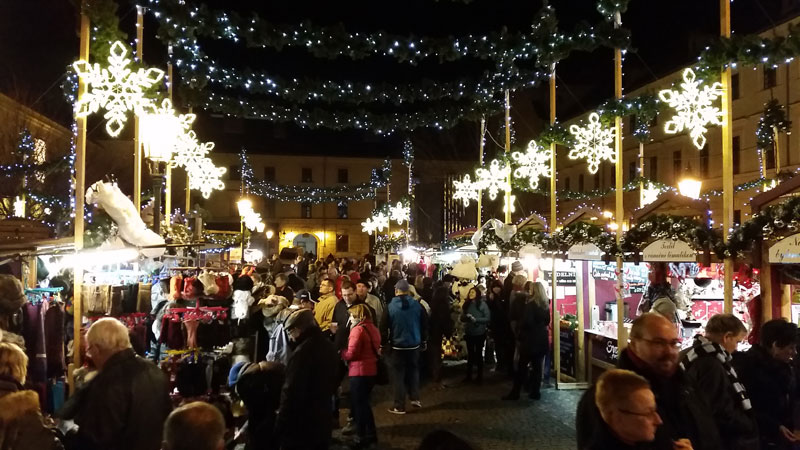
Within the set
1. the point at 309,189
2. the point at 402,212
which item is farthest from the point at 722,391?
the point at 309,189

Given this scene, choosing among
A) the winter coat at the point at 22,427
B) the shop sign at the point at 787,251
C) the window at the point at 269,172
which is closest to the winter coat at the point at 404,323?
the shop sign at the point at 787,251

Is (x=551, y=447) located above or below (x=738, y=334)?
below

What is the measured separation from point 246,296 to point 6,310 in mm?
3392

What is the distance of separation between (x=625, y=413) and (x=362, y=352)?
515cm

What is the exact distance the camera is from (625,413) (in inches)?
113

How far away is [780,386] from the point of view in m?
5.03

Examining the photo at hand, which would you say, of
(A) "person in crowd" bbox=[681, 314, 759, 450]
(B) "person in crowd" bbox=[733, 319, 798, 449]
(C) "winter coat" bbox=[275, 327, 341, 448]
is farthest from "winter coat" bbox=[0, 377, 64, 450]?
(B) "person in crowd" bbox=[733, 319, 798, 449]

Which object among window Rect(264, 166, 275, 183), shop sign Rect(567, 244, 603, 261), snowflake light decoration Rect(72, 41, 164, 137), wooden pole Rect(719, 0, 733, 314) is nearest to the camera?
snowflake light decoration Rect(72, 41, 164, 137)

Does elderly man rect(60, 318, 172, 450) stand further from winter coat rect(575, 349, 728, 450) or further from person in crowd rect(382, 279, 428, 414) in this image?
person in crowd rect(382, 279, 428, 414)

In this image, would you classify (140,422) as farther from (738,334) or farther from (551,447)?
(551,447)

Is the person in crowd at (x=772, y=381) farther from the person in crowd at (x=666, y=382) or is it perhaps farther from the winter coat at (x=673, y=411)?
the person in crowd at (x=666, y=382)

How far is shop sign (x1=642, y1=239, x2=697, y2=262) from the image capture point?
792 centimetres

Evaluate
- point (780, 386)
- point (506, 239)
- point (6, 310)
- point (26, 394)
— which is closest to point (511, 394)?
point (506, 239)

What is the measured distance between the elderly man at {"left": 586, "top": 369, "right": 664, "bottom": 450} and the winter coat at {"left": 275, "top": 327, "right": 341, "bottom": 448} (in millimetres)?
2568
